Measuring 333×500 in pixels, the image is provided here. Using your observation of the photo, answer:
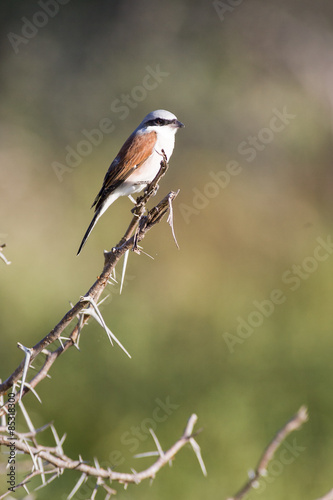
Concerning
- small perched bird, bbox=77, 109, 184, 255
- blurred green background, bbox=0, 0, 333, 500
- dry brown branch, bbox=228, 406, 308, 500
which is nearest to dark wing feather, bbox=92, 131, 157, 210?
small perched bird, bbox=77, 109, 184, 255

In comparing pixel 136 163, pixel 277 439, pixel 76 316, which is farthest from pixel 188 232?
pixel 277 439

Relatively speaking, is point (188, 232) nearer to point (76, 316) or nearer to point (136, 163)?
point (136, 163)

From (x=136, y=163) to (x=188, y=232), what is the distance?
10.1 ft

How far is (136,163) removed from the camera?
9.34 feet

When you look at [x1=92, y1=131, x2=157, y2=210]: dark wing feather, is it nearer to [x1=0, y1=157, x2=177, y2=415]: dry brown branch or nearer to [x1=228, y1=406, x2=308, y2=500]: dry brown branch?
[x1=0, y1=157, x2=177, y2=415]: dry brown branch

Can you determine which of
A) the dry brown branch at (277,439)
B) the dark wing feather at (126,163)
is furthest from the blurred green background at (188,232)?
the dry brown branch at (277,439)

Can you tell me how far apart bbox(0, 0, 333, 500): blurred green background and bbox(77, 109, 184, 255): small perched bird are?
1395 millimetres

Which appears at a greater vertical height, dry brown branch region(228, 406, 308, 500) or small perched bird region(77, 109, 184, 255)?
small perched bird region(77, 109, 184, 255)

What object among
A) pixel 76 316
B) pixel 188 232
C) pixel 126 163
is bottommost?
pixel 76 316

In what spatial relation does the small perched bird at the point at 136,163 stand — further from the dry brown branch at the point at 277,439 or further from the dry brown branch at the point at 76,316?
the dry brown branch at the point at 277,439

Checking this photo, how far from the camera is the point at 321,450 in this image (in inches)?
144

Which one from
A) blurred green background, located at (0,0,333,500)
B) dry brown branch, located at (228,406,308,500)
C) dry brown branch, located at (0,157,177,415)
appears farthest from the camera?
blurred green background, located at (0,0,333,500)

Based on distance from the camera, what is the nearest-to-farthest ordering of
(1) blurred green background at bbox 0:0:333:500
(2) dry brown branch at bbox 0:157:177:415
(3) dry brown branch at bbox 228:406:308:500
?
(3) dry brown branch at bbox 228:406:308:500
(2) dry brown branch at bbox 0:157:177:415
(1) blurred green background at bbox 0:0:333:500

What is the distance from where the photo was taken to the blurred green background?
3758 mm
